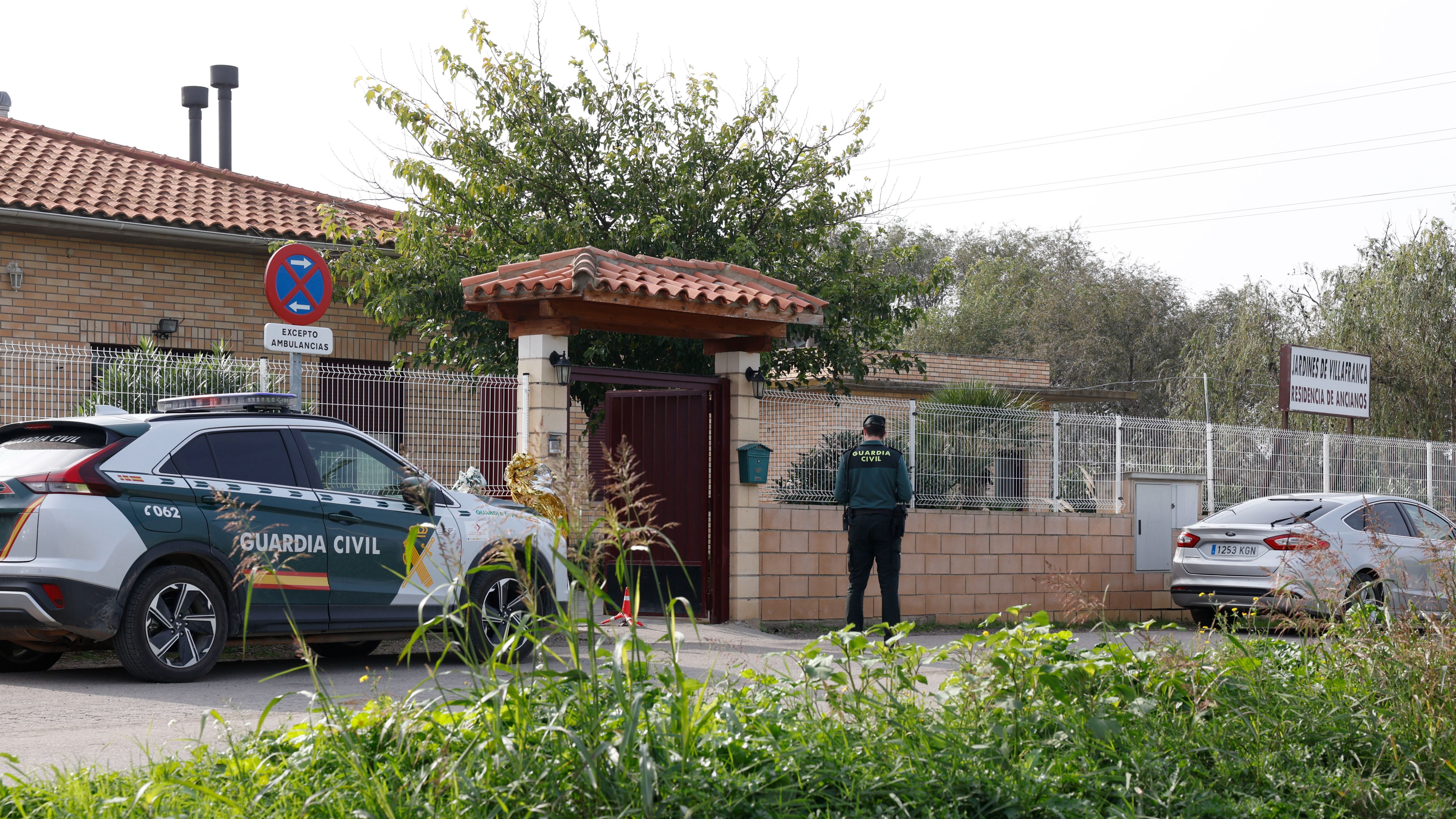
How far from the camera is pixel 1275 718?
5.23 metres

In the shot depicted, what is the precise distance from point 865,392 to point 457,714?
17.7 metres

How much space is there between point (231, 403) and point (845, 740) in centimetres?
543

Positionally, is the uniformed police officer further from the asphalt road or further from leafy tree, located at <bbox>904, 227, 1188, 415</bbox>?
leafy tree, located at <bbox>904, 227, 1188, 415</bbox>

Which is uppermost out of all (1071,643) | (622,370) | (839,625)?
(622,370)

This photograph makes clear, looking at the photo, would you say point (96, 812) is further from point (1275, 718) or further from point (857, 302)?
point (857, 302)

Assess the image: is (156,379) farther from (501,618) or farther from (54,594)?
(501,618)

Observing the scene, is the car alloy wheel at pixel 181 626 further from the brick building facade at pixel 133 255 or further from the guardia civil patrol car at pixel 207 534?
the brick building facade at pixel 133 255

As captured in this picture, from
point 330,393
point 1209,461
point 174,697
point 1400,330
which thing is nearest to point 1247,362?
point 1400,330

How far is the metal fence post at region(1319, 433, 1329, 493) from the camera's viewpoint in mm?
18203

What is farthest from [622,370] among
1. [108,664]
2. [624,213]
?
[108,664]

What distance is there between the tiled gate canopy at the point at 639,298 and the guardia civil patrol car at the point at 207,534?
2104 millimetres

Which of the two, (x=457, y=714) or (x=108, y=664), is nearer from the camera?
(x=457, y=714)

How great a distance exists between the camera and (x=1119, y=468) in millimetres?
15602

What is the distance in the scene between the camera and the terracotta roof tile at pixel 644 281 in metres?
10.5
